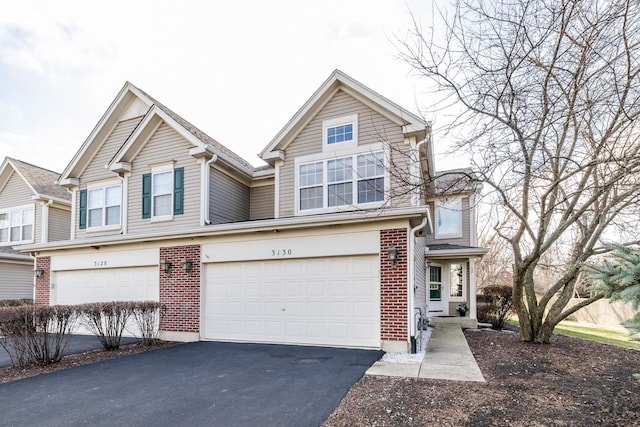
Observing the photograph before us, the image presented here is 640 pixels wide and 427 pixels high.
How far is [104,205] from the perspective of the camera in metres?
13.9

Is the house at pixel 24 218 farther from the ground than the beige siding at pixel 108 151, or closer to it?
closer to it

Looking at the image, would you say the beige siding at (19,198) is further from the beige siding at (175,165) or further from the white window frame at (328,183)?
the white window frame at (328,183)

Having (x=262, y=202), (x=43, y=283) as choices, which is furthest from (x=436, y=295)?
(x=43, y=283)

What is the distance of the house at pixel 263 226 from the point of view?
8.98 m

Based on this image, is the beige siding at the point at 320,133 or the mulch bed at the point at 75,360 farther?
the beige siding at the point at 320,133

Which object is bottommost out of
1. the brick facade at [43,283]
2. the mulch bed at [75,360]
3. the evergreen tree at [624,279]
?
the mulch bed at [75,360]

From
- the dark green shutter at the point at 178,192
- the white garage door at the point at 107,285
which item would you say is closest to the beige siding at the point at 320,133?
the dark green shutter at the point at 178,192

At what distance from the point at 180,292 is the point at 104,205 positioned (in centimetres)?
539

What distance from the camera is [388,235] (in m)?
8.81

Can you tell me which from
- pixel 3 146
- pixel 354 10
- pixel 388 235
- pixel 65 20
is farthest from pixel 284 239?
pixel 3 146

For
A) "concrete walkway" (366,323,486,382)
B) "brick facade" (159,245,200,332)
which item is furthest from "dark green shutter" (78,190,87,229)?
"concrete walkway" (366,323,486,382)

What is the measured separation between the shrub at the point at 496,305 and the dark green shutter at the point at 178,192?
11.6 meters

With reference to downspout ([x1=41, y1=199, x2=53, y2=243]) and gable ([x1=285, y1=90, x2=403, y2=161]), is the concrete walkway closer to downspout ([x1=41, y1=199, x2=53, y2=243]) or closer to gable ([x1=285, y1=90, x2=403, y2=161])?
gable ([x1=285, y1=90, x2=403, y2=161])

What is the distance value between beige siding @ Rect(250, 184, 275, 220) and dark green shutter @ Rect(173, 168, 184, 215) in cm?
271
